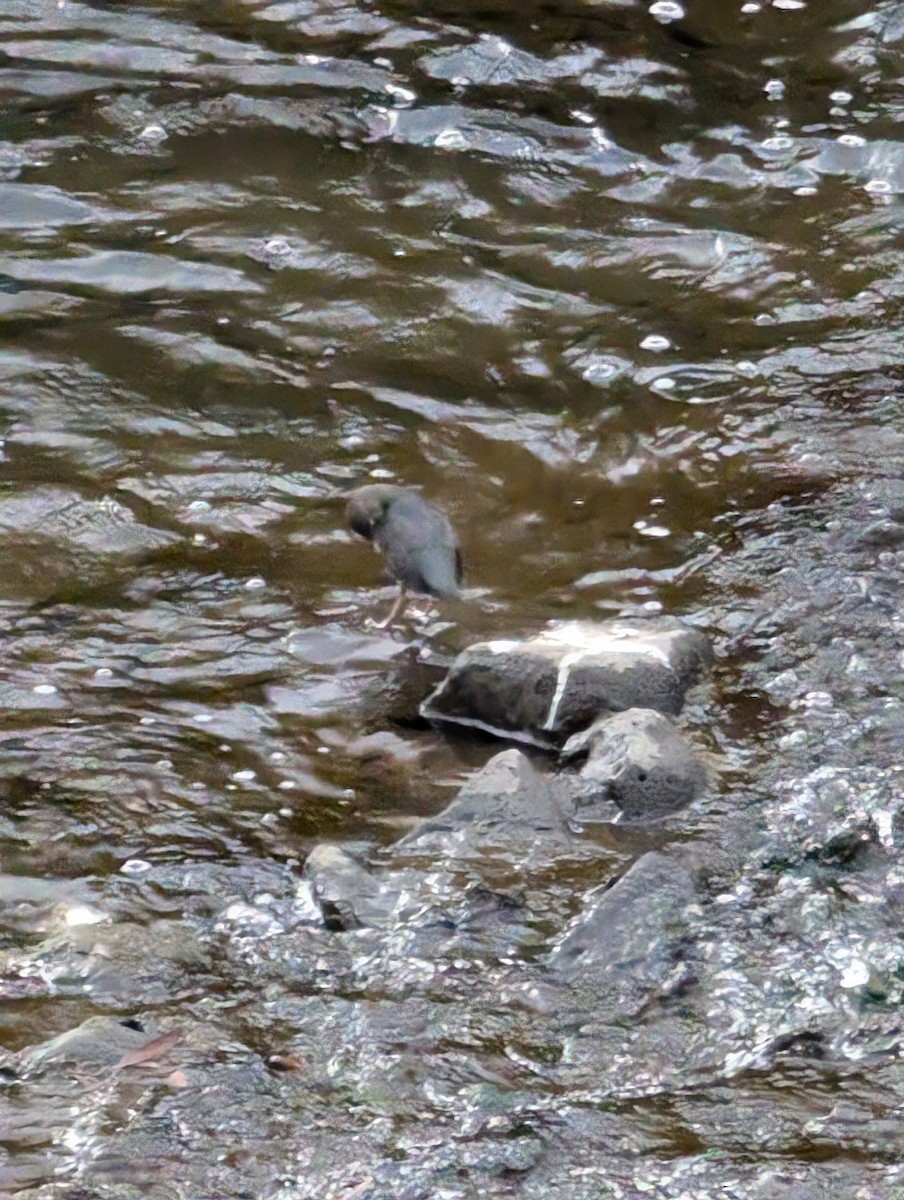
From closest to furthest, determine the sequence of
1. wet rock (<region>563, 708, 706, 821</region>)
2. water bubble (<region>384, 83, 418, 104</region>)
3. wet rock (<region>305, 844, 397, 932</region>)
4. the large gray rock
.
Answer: wet rock (<region>305, 844, 397, 932</region>), wet rock (<region>563, 708, 706, 821</region>), the large gray rock, water bubble (<region>384, 83, 418, 104</region>)

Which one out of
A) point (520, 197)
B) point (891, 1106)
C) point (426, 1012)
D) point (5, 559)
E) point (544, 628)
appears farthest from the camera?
point (520, 197)

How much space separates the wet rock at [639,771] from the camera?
512 cm

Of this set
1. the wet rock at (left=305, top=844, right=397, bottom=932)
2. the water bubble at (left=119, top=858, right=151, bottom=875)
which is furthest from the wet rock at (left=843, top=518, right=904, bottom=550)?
the water bubble at (left=119, top=858, right=151, bottom=875)

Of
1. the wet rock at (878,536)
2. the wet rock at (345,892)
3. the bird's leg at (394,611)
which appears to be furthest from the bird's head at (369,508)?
the wet rock at (345,892)

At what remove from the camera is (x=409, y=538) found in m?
6.16

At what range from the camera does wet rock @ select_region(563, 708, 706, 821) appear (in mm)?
5117

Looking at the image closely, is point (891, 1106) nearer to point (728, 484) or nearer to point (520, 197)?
point (728, 484)

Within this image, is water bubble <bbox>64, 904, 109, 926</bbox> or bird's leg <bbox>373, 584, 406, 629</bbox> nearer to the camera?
water bubble <bbox>64, 904, 109, 926</bbox>

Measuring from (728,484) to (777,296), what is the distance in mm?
1545

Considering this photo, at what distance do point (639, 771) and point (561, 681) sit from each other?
0.48m

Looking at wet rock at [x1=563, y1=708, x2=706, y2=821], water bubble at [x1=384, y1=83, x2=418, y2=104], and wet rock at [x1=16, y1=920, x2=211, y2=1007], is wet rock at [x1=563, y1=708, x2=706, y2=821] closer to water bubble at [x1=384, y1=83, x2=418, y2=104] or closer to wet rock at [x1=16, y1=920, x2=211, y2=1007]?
wet rock at [x1=16, y1=920, x2=211, y2=1007]

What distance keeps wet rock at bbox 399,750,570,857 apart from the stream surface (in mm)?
91

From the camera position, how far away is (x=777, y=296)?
26.3 ft

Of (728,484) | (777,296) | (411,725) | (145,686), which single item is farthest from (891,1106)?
(777,296)
